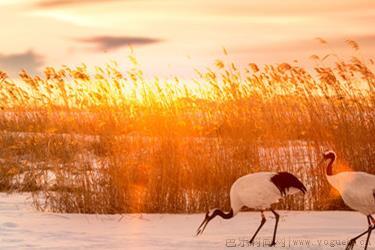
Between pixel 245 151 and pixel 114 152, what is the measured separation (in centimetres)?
167

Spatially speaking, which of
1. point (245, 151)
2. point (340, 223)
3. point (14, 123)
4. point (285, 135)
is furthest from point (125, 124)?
point (14, 123)

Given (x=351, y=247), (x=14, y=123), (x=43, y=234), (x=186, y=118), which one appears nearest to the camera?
(x=351, y=247)

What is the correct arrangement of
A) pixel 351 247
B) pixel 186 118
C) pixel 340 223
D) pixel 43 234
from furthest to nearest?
pixel 186 118 → pixel 340 223 → pixel 43 234 → pixel 351 247

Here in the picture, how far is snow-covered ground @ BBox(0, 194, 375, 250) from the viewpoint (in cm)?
670

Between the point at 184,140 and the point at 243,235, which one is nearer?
the point at 243,235

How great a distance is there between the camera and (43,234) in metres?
7.16

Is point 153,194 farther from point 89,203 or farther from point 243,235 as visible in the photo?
point 243,235

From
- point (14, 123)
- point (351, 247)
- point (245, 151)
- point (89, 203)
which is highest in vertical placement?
point (14, 123)

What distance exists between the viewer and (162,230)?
7379 millimetres

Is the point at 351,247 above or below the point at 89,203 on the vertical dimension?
below

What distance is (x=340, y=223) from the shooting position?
7.83m

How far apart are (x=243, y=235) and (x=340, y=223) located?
1.31 m

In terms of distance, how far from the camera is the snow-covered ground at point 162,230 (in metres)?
6.70

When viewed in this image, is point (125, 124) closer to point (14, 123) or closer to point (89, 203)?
point (89, 203)
